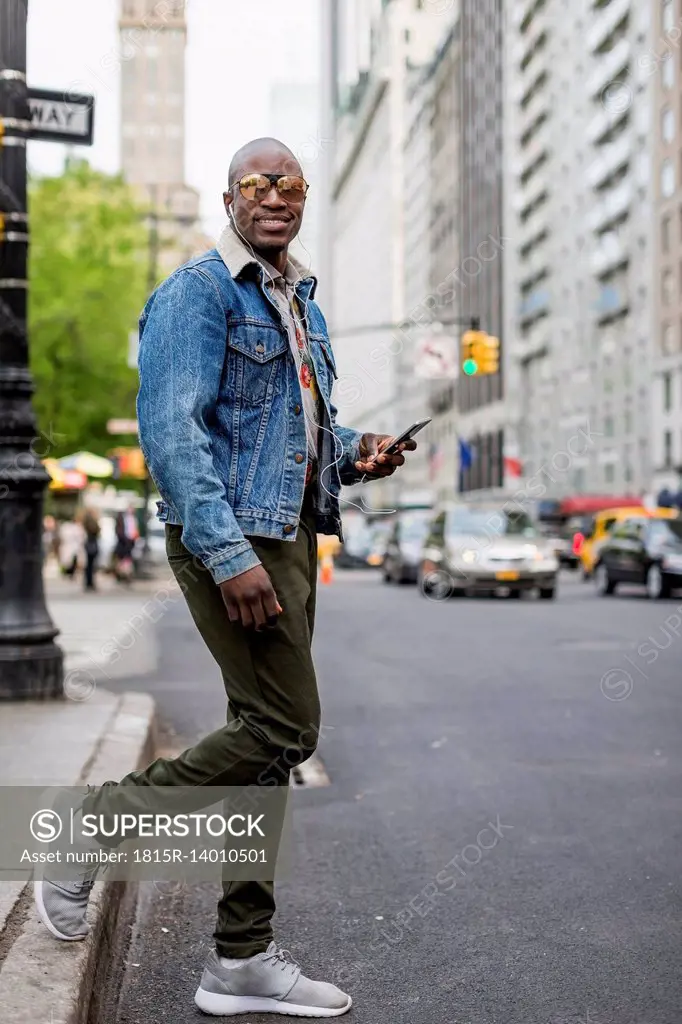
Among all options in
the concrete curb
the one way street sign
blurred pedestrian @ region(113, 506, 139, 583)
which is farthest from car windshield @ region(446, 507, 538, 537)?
the concrete curb

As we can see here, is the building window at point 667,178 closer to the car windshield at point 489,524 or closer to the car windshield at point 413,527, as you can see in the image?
the car windshield at point 413,527

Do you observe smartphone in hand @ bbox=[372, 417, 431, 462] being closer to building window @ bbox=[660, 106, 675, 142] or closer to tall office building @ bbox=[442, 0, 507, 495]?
building window @ bbox=[660, 106, 675, 142]

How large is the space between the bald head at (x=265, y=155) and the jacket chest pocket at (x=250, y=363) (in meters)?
0.37

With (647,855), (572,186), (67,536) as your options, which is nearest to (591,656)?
(647,855)

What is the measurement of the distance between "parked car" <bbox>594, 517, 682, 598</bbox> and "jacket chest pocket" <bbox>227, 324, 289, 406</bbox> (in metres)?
20.4

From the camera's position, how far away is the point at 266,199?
3285mm

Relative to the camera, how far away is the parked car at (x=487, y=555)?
2278 cm

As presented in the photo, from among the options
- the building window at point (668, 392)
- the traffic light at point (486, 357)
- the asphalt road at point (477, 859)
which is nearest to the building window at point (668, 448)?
the building window at point (668, 392)

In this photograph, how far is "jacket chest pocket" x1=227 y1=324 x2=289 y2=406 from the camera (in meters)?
3.26

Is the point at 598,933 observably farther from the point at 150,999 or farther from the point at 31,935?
the point at 31,935

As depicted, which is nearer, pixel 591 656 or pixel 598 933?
pixel 598 933

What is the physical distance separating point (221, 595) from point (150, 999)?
3.40ft

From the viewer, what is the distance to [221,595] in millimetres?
3199

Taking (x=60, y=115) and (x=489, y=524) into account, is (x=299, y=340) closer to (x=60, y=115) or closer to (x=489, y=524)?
(x=60, y=115)
